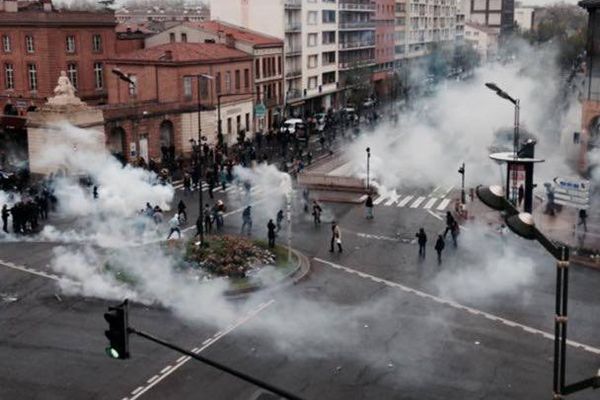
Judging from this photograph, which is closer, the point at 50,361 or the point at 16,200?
the point at 50,361

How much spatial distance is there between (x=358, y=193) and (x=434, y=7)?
92.8 meters

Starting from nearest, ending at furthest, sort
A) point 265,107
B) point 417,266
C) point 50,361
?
point 50,361 → point 417,266 → point 265,107

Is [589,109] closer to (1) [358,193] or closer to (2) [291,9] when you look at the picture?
(1) [358,193]

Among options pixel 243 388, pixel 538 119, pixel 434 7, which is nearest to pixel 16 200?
pixel 243 388

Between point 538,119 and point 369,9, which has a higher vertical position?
point 369,9

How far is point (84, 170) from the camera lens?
4447 centimetres

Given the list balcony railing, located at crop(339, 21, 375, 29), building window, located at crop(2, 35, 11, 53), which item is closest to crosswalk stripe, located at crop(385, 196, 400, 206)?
building window, located at crop(2, 35, 11, 53)

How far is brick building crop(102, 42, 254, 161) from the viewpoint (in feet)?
164

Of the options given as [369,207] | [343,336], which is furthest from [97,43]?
[343,336]

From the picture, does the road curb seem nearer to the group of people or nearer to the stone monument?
the group of people

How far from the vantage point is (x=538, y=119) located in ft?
241

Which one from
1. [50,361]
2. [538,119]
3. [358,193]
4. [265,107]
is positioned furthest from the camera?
[538,119]

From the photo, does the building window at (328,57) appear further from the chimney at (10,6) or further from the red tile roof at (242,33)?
the chimney at (10,6)

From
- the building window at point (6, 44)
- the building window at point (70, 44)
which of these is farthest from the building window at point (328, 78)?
the building window at point (6, 44)
